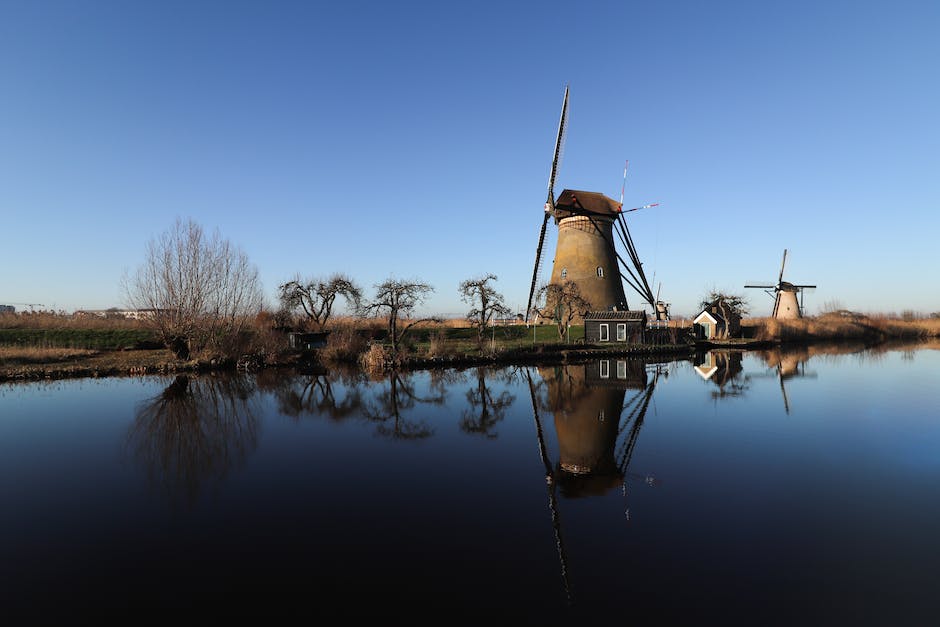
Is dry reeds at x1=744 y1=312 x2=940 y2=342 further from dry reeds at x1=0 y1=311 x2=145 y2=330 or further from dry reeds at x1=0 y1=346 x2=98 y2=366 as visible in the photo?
dry reeds at x1=0 y1=311 x2=145 y2=330

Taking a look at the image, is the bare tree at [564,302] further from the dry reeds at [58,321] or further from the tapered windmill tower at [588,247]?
the dry reeds at [58,321]

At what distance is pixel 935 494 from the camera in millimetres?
6965

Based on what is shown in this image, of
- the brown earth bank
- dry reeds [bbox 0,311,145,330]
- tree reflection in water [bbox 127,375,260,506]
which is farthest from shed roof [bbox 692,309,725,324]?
dry reeds [bbox 0,311,145,330]

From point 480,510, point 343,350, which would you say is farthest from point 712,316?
point 480,510

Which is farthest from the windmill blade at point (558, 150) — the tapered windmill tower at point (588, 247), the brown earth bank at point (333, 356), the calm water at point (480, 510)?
the calm water at point (480, 510)

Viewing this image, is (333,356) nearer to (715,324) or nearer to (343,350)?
(343,350)

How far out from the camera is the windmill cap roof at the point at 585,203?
35812mm

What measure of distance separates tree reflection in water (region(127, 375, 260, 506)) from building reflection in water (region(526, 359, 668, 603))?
5.87 meters

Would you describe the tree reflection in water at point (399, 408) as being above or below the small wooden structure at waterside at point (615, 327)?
below

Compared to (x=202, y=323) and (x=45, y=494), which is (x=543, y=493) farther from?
(x=202, y=323)

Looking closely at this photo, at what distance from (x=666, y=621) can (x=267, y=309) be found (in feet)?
120

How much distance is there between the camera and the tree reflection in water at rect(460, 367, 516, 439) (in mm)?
11062

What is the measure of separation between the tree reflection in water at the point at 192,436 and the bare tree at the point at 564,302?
21.7 m

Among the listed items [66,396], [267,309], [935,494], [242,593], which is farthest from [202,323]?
[935,494]
